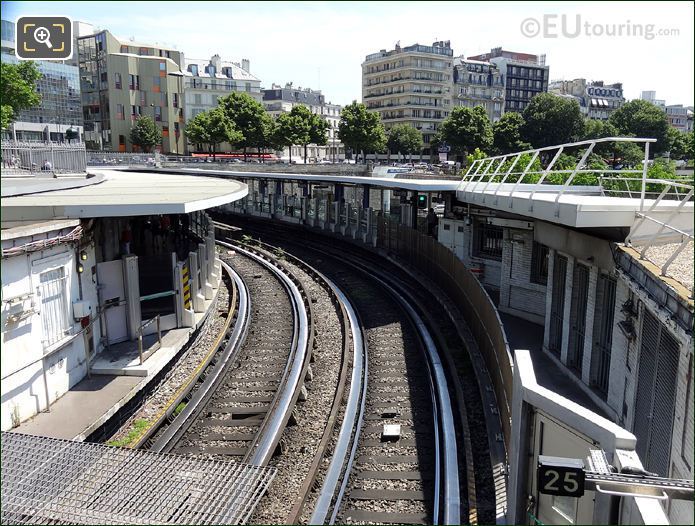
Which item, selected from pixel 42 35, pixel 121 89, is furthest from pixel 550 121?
pixel 42 35

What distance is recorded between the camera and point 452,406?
35.3 feet

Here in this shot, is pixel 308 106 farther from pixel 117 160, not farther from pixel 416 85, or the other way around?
pixel 117 160

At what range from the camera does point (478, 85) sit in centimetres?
9762

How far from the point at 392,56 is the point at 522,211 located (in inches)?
3384

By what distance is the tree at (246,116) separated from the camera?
6532 cm

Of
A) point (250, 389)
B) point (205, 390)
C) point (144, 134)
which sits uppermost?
point (144, 134)

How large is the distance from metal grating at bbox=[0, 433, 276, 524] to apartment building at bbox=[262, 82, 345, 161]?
89.1 m

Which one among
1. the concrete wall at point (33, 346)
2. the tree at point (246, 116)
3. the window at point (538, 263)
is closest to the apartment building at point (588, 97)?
the tree at point (246, 116)

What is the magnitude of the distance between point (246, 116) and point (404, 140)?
2401 cm

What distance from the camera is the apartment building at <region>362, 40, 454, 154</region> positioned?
295 feet

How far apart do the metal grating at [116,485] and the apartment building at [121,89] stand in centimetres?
6654

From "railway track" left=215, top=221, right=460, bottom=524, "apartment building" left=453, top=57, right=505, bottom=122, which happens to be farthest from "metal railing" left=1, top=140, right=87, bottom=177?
"apartment building" left=453, top=57, right=505, bottom=122

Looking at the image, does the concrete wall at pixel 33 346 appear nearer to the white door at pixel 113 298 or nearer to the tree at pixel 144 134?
the white door at pixel 113 298

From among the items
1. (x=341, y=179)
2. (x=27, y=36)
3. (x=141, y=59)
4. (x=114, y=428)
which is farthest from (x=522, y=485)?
(x=141, y=59)
